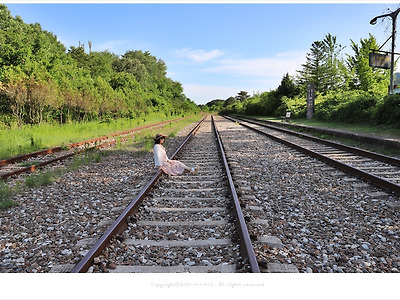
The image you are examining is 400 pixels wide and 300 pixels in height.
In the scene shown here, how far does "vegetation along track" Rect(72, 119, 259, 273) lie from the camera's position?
2945 mm

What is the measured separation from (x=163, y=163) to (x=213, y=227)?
9.96ft

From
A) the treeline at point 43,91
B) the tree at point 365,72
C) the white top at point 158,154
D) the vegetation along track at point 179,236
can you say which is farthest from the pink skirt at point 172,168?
the tree at point 365,72

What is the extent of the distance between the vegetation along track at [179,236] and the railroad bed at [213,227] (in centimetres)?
1

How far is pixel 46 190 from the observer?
5.86 m

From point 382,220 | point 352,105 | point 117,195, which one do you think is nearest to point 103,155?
point 117,195

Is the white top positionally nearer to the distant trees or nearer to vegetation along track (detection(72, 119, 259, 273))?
vegetation along track (detection(72, 119, 259, 273))

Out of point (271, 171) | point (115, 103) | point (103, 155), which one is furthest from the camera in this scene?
point (115, 103)

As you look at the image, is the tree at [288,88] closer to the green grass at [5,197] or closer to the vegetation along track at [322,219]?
the vegetation along track at [322,219]

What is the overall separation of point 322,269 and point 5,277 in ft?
9.84

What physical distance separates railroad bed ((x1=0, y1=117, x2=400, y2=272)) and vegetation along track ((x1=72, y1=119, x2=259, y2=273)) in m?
0.01

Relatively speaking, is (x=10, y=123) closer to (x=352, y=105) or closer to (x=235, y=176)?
(x=235, y=176)

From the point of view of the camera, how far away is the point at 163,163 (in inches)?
264

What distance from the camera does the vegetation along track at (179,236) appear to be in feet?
9.66

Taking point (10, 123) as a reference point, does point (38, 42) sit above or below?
above
